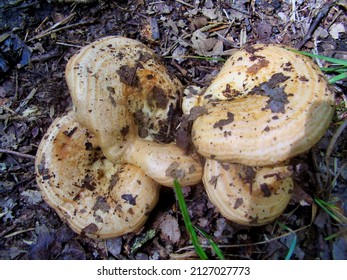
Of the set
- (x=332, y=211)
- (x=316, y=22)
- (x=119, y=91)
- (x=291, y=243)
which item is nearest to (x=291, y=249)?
(x=291, y=243)

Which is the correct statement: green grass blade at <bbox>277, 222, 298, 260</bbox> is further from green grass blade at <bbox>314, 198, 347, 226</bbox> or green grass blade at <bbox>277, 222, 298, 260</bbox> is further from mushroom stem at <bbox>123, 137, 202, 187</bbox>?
mushroom stem at <bbox>123, 137, 202, 187</bbox>

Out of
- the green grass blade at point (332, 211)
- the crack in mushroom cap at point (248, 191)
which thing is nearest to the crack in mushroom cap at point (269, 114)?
the crack in mushroom cap at point (248, 191)

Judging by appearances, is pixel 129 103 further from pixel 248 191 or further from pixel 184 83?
pixel 248 191

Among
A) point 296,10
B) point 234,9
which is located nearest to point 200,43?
point 234,9

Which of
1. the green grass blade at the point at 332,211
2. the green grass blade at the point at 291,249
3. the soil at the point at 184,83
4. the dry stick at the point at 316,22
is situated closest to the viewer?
the green grass blade at the point at 291,249

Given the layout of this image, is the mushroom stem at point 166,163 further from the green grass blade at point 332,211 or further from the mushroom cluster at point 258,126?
the green grass blade at point 332,211

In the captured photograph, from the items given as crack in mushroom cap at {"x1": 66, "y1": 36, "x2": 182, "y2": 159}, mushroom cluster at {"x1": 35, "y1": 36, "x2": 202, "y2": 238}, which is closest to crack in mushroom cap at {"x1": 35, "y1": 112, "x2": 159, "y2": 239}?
mushroom cluster at {"x1": 35, "y1": 36, "x2": 202, "y2": 238}

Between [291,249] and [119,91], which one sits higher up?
[119,91]
